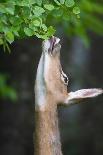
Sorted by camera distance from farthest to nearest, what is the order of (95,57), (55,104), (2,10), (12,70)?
1. (95,57)
2. (12,70)
3. (55,104)
4. (2,10)

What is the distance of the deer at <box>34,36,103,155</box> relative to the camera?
407cm

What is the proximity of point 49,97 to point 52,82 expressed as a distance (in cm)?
8

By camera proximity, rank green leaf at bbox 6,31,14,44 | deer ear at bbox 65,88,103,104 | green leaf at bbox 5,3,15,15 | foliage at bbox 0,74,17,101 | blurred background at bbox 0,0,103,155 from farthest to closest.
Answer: blurred background at bbox 0,0,103,155
foliage at bbox 0,74,17,101
deer ear at bbox 65,88,103,104
green leaf at bbox 6,31,14,44
green leaf at bbox 5,3,15,15

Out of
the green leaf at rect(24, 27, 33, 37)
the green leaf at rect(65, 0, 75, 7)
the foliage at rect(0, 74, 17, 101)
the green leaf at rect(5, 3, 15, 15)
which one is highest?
the green leaf at rect(5, 3, 15, 15)

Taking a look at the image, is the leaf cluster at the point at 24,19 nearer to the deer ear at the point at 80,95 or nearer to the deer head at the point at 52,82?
the deer head at the point at 52,82

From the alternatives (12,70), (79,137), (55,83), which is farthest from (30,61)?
(55,83)

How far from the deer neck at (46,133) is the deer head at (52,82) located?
41 millimetres

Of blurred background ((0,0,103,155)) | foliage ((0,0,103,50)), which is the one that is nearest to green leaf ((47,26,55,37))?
foliage ((0,0,103,50))

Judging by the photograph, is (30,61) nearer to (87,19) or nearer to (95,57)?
(87,19)

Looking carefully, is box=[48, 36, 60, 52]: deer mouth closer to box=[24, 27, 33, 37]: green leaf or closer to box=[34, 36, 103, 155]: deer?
box=[34, 36, 103, 155]: deer

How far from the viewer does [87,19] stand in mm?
7816

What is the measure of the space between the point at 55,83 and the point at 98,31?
3751 mm

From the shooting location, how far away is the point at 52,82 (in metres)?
4.11

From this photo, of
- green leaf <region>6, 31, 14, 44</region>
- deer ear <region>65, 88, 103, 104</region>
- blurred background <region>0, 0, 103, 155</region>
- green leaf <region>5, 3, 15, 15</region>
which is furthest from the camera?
blurred background <region>0, 0, 103, 155</region>
